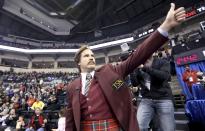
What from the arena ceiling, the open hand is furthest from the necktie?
the arena ceiling

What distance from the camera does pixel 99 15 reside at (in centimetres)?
2314

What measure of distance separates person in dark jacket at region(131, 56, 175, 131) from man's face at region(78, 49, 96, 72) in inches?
35.5

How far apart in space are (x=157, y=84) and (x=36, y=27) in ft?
80.5

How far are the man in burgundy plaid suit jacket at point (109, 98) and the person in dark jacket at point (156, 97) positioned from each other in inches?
39.3

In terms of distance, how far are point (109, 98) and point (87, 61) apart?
432 mm

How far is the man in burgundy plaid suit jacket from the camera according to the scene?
145cm

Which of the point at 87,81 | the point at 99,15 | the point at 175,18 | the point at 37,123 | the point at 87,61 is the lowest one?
the point at 37,123

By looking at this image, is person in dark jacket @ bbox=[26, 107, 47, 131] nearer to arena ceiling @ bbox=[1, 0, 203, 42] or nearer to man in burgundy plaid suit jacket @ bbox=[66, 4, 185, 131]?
man in burgundy plaid suit jacket @ bbox=[66, 4, 185, 131]

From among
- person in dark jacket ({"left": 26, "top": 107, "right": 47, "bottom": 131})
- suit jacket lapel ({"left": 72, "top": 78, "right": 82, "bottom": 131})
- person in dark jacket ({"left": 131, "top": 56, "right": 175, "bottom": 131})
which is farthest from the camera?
person in dark jacket ({"left": 26, "top": 107, "right": 47, "bottom": 131})

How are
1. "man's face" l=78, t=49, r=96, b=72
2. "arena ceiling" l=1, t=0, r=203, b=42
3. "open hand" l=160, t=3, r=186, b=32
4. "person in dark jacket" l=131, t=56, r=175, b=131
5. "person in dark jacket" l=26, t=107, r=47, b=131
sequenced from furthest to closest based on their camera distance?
"arena ceiling" l=1, t=0, r=203, b=42 < "person in dark jacket" l=26, t=107, r=47, b=131 < "person in dark jacket" l=131, t=56, r=175, b=131 < "man's face" l=78, t=49, r=96, b=72 < "open hand" l=160, t=3, r=186, b=32

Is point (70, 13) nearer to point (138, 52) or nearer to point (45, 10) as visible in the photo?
point (45, 10)

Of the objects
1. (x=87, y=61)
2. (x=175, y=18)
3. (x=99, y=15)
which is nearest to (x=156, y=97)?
(x=87, y=61)

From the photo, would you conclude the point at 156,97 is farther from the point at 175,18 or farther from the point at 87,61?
the point at 175,18

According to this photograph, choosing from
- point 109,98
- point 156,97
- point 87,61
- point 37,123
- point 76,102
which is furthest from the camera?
point 37,123
